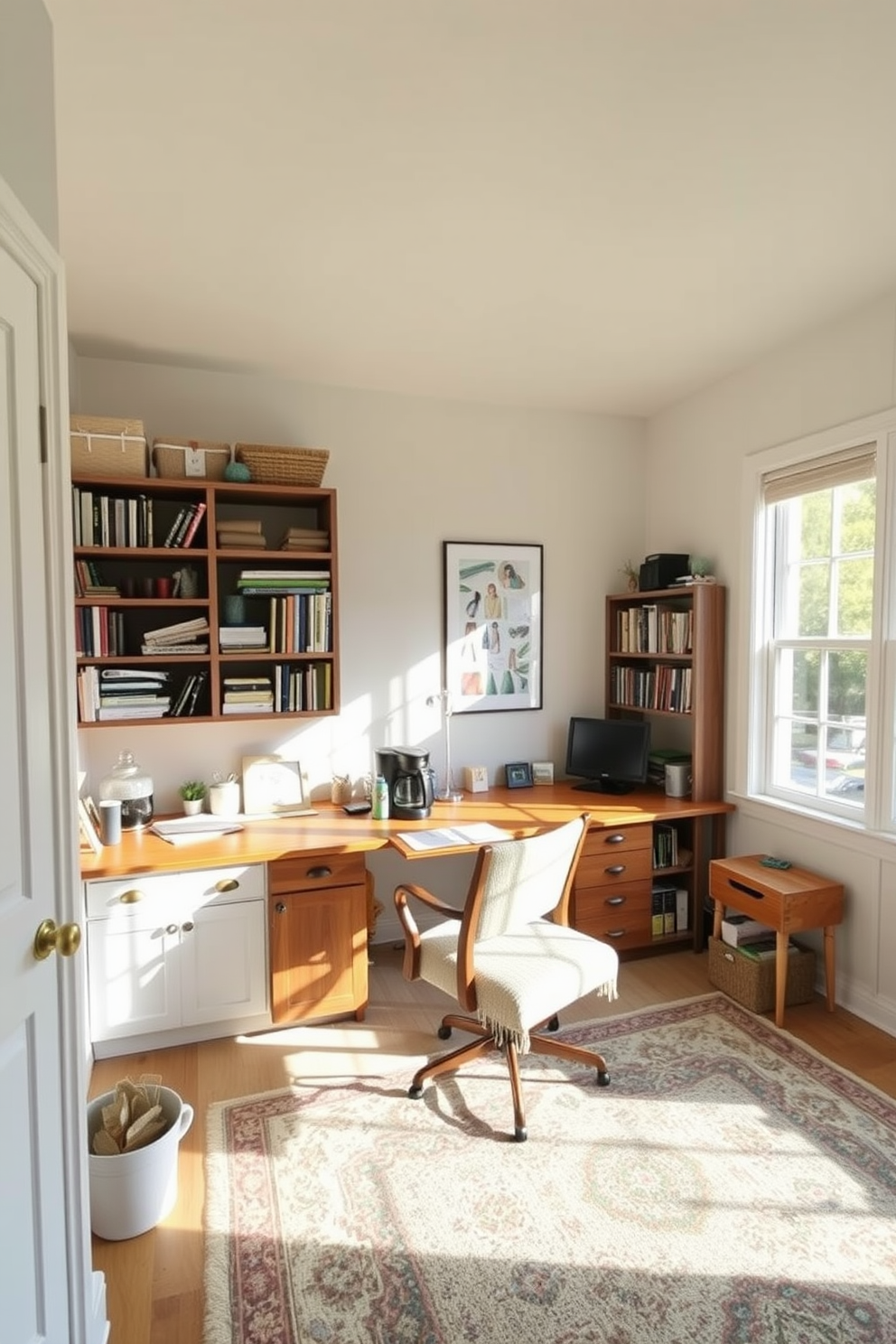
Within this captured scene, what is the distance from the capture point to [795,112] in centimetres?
169

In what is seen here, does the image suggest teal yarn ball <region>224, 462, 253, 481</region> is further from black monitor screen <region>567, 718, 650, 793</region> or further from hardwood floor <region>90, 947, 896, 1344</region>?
hardwood floor <region>90, 947, 896, 1344</region>

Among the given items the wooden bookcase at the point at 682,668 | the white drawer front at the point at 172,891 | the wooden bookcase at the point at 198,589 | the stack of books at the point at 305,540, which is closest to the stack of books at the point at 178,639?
the wooden bookcase at the point at 198,589

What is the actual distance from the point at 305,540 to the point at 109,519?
77 centimetres

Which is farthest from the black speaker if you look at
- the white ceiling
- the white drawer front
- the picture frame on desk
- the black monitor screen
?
the white drawer front

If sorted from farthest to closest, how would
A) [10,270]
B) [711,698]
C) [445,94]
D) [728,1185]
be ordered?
1. [711,698]
2. [728,1185]
3. [445,94]
4. [10,270]

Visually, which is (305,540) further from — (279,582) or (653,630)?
(653,630)

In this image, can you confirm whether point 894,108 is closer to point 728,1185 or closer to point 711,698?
point 711,698

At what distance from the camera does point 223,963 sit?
2686mm

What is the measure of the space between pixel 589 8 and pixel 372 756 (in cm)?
282

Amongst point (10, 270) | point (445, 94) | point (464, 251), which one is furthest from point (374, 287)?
point (10, 270)

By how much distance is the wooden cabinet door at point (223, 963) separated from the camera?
2646 mm

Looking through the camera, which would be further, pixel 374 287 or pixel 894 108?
pixel 374 287

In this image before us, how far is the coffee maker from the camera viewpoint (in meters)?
3.17

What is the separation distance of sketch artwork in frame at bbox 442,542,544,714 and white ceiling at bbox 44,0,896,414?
1.04 meters
